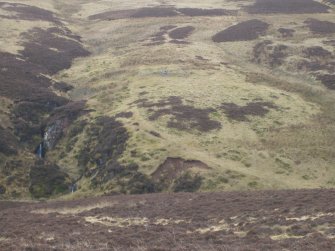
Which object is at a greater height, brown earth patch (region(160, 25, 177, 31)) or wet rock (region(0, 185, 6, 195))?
brown earth patch (region(160, 25, 177, 31))

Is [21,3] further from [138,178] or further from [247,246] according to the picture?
[247,246]

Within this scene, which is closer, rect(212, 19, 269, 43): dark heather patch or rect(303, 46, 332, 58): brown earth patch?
rect(303, 46, 332, 58): brown earth patch

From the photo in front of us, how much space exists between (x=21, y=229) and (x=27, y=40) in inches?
3089

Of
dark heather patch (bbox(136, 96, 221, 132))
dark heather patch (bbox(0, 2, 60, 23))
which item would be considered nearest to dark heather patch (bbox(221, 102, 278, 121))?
dark heather patch (bbox(136, 96, 221, 132))

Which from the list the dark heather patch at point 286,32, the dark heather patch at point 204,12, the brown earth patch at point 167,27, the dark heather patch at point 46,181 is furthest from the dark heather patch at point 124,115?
the dark heather patch at point 204,12

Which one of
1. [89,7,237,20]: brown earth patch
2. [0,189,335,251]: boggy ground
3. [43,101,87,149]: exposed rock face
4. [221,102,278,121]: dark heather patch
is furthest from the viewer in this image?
[89,7,237,20]: brown earth patch

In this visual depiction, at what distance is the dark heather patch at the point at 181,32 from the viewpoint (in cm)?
10644

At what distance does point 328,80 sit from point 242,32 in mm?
33189

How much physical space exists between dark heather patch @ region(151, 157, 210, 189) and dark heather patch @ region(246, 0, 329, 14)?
3342 inches

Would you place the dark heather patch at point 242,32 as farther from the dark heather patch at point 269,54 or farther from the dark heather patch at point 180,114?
the dark heather patch at point 180,114

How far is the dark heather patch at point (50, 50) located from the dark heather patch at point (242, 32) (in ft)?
98.3

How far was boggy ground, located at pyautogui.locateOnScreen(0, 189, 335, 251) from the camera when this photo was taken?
22.2m

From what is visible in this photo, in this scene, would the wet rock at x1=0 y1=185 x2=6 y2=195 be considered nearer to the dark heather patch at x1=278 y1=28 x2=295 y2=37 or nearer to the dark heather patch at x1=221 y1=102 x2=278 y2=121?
the dark heather patch at x1=221 y1=102 x2=278 y2=121

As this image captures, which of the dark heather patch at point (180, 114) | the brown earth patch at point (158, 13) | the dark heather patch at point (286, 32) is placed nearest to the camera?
the dark heather patch at point (180, 114)
